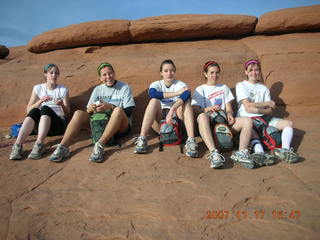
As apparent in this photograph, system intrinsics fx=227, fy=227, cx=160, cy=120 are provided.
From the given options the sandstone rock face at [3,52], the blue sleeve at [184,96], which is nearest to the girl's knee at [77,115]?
the blue sleeve at [184,96]

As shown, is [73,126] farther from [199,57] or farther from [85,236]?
[199,57]

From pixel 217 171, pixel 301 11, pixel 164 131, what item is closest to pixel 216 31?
pixel 301 11

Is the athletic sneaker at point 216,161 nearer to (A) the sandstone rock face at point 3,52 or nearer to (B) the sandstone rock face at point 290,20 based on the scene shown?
(B) the sandstone rock face at point 290,20

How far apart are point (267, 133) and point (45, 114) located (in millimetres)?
3219

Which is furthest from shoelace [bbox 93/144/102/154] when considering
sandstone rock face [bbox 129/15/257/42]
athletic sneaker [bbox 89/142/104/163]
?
sandstone rock face [bbox 129/15/257/42]

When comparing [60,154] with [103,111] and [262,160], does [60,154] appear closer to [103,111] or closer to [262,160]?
[103,111]

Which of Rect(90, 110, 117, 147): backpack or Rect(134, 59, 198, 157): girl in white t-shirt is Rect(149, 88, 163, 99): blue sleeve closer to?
Rect(134, 59, 198, 157): girl in white t-shirt

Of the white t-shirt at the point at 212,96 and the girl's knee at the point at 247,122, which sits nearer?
the girl's knee at the point at 247,122

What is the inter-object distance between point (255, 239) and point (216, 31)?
577 cm

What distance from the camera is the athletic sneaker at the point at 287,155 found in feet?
8.95

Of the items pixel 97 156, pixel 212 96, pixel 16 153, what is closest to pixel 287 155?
pixel 212 96

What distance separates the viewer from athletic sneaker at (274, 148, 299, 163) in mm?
2729

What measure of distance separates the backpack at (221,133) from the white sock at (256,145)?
274 millimetres

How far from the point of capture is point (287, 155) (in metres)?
2.75
